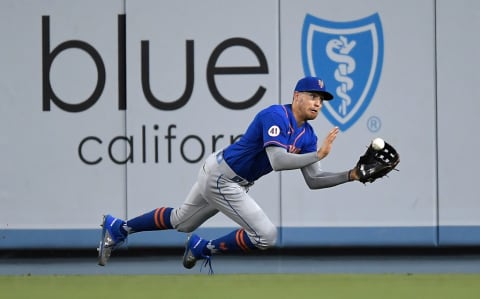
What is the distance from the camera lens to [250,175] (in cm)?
805

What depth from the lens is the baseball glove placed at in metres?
7.48

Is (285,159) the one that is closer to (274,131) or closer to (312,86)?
(274,131)

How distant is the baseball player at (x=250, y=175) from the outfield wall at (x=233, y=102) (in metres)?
2.27

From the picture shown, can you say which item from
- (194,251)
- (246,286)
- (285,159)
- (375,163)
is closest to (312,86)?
(285,159)

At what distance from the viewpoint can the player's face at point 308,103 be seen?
25.2 feet

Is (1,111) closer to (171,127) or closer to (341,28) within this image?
(171,127)

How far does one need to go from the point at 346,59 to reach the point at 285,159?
3407mm

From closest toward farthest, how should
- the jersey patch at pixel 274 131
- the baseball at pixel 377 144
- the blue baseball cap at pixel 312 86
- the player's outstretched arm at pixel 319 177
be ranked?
the baseball at pixel 377 144
the jersey patch at pixel 274 131
the blue baseball cap at pixel 312 86
the player's outstretched arm at pixel 319 177

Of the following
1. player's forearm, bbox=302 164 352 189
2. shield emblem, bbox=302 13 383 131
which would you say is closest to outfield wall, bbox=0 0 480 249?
shield emblem, bbox=302 13 383 131

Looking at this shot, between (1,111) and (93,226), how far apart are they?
1367mm

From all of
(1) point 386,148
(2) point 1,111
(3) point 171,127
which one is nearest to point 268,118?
(1) point 386,148

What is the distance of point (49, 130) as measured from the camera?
10844 mm

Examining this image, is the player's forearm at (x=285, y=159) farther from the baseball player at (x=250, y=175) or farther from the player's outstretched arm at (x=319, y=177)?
the player's outstretched arm at (x=319, y=177)

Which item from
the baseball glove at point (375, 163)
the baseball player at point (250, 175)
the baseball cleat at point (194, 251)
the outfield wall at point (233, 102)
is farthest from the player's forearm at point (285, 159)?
the outfield wall at point (233, 102)
